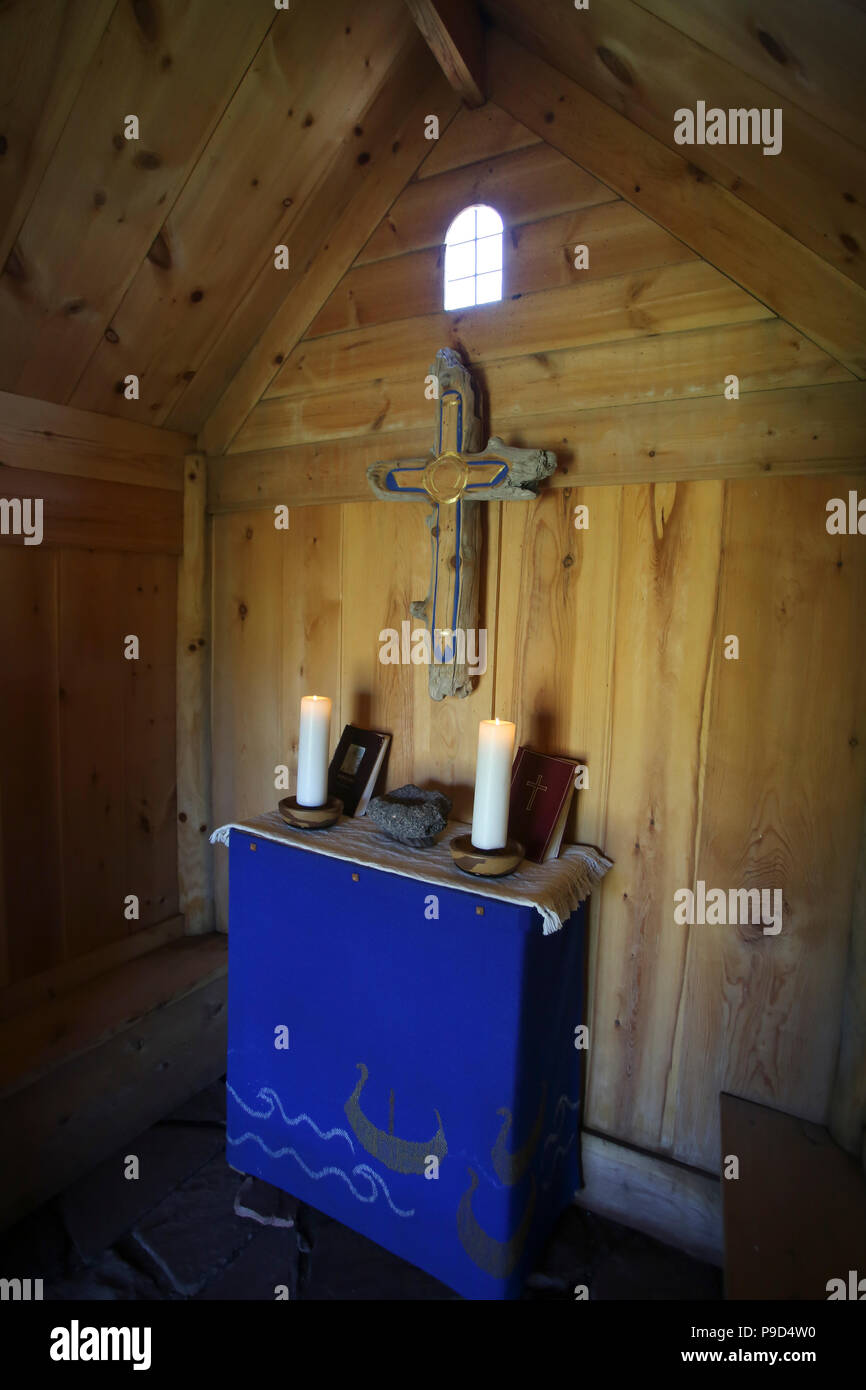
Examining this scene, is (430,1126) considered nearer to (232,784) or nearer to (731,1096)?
(731,1096)

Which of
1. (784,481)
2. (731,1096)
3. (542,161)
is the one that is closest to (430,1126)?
(731,1096)

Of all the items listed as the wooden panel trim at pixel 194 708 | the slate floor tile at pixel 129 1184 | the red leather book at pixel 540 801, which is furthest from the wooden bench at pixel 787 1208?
the wooden panel trim at pixel 194 708

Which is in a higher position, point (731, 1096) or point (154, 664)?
point (154, 664)

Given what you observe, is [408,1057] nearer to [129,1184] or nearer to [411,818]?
[411,818]

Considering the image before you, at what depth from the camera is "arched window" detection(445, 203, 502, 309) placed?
1546 millimetres

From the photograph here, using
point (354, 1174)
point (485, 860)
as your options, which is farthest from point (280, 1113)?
point (485, 860)

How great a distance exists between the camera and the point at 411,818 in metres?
1.42

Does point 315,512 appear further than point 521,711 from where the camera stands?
Yes

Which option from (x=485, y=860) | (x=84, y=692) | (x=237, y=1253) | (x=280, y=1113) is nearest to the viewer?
(x=485, y=860)

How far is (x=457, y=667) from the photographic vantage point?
5.19 feet

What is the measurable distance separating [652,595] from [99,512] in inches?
53.9

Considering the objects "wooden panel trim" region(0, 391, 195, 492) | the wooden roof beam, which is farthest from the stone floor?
the wooden roof beam

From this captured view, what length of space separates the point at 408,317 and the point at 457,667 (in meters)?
0.82

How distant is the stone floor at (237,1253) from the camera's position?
4.32ft
